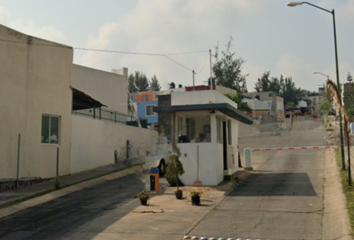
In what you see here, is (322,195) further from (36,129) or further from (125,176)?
(36,129)

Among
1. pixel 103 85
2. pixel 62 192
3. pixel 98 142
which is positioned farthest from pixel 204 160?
pixel 103 85

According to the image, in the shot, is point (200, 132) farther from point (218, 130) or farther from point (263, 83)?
point (263, 83)

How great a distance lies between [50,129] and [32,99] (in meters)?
1.88

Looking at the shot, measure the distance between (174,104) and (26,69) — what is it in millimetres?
7200

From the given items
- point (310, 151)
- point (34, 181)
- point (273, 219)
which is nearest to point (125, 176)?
point (34, 181)

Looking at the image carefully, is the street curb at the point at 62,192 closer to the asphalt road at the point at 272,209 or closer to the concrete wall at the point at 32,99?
the concrete wall at the point at 32,99

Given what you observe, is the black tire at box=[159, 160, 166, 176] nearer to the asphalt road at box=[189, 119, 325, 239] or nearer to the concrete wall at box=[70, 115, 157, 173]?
the concrete wall at box=[70, 115, 157, 173]

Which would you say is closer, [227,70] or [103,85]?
[103,85]

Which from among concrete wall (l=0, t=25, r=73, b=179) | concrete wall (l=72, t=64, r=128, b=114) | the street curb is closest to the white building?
the street curb

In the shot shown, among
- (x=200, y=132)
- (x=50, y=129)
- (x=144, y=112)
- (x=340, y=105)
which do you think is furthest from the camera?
A: (x=144, y=112)

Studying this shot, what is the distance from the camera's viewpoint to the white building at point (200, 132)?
1566 centimetres

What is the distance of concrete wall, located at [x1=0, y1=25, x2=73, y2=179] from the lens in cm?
1650

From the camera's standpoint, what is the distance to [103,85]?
32.6 meters

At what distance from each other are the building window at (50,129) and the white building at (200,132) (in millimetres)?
6385
